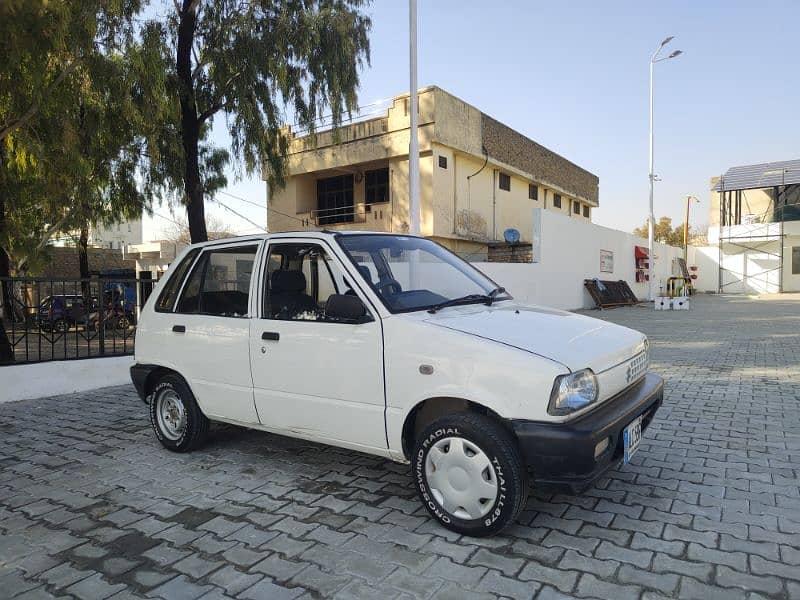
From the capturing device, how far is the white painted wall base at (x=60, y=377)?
7.15m

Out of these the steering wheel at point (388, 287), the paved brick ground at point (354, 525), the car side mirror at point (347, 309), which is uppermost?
the steering wheel at point (388, 287)

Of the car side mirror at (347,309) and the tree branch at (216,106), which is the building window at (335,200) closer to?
the tree branch at (216,106)

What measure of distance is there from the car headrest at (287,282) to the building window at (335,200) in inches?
820

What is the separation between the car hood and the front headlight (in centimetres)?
6

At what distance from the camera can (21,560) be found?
121 inches

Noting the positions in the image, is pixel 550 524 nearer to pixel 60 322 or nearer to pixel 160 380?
pixel 160 380

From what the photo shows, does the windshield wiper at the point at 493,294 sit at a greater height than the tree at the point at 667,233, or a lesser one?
lesser

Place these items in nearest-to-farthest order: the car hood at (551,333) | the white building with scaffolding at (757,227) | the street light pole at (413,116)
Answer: the car hood at (551,333) < the street light pole at (413,116) < the white building with scaffolding at (757,227)

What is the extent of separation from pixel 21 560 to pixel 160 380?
2.05 m

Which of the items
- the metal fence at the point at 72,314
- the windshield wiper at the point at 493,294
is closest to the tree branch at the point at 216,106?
the metal fence at the point at 72,314

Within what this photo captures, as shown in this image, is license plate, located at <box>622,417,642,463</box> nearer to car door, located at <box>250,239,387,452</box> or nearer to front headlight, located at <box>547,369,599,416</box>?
front headlight, located at <box>547,369,599,416</box>

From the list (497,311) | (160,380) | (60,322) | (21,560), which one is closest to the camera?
(21,560)

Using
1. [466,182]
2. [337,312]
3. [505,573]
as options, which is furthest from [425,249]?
[466,182]

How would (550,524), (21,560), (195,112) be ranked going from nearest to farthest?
(21,560)
(550,524)
(195,112)
